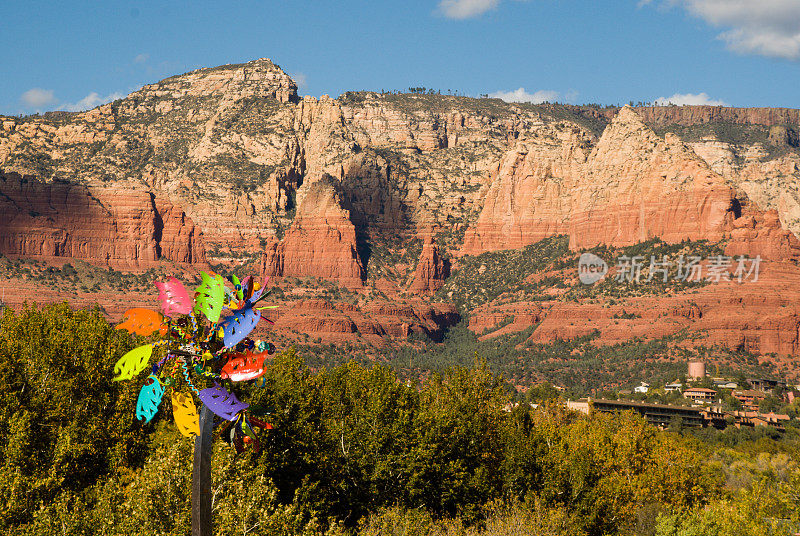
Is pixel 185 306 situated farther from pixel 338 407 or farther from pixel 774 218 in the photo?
pixel 774 218

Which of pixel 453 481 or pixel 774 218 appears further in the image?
pixel 774 218

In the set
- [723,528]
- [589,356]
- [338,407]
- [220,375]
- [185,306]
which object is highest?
[185,306]

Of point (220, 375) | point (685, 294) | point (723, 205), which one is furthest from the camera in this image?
point (723, 205)

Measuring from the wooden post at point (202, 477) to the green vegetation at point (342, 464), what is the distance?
41.3 ft

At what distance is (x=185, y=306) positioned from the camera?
1803 centimetres

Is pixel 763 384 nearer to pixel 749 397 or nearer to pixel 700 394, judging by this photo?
pixel 749 397

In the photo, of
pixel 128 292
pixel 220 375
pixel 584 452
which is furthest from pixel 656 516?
pixel 128 292

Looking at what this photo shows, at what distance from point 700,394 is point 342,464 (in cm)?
9949

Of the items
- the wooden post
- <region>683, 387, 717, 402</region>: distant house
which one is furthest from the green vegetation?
<region>683, 387, 717, 402</region>: distant house

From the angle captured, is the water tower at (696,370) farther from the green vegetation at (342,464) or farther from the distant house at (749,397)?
the green vegetation at (342,464)

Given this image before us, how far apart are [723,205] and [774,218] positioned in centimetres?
1066

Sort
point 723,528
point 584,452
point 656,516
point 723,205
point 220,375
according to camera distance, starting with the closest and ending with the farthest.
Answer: point 220,375, point 723,528, point 656,516, point 584,452, point 723,205

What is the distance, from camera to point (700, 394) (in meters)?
138

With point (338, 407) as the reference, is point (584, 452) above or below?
below
